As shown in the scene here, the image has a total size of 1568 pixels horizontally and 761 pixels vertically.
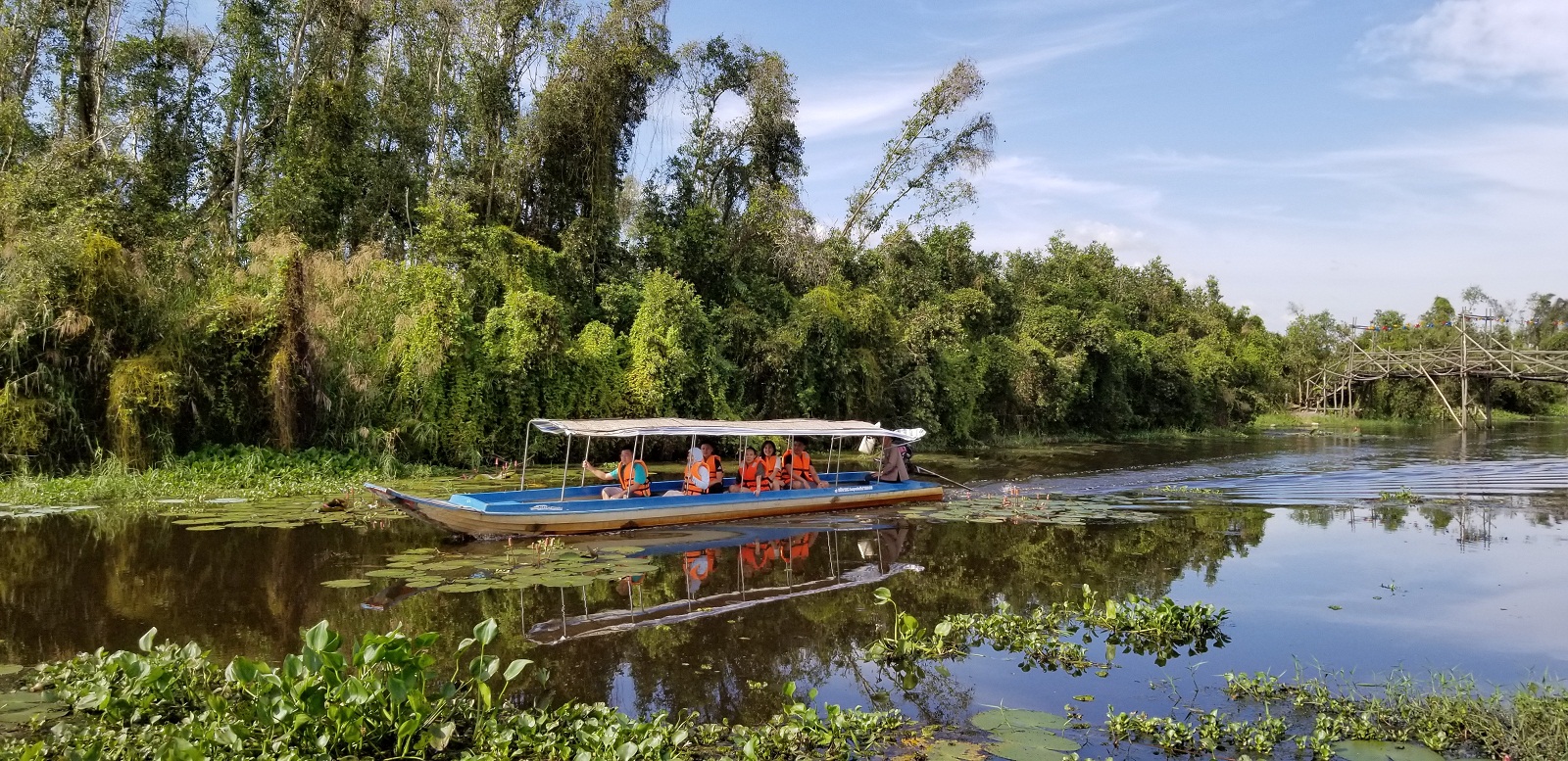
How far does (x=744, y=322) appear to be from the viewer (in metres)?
22.6

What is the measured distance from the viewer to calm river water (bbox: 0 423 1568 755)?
6605mm

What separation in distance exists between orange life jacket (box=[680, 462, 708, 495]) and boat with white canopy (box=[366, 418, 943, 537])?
404 millimetres

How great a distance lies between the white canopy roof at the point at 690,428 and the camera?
38.2 ft

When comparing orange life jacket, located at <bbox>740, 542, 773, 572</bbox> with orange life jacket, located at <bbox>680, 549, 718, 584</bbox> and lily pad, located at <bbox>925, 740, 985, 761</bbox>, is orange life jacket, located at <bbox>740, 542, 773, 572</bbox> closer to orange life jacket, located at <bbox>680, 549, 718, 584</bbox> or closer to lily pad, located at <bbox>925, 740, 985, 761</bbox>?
orange life jacket, located at <bbox>680, 549, 718, 584</bbox>

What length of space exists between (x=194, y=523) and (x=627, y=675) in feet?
25.1

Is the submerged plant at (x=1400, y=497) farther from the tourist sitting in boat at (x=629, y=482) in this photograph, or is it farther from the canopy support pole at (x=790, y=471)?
the tourist sitting in boat at (x=629, y=482)

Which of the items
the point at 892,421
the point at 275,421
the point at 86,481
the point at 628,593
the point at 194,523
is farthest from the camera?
the point at 892,421

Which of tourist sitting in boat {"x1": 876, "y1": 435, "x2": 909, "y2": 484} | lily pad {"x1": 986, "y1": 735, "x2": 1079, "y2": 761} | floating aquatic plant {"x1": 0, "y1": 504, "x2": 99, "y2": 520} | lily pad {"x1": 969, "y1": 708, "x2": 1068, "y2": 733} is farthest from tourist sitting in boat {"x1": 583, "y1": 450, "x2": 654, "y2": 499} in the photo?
lily pad {"x1": 986, "y1": 735, "x2": 1079, "y2": 761}

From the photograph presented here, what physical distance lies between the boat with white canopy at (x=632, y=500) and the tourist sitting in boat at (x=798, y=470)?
274 millimetres

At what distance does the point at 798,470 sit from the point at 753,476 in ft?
3.93

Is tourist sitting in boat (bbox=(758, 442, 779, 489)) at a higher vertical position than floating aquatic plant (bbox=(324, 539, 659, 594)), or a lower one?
higher

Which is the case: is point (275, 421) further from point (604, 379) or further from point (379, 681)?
point (379, 681)

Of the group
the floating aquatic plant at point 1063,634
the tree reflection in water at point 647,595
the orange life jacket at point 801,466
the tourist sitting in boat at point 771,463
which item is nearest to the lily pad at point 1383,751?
the floating aquatic plant at point 1063,634

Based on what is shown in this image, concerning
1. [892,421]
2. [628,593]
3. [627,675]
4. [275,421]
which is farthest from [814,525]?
[892,421]
